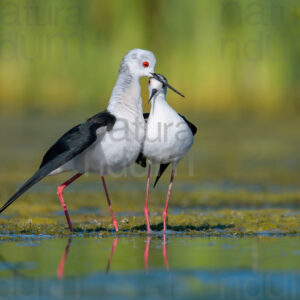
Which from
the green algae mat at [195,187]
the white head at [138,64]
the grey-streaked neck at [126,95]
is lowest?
the green algae mat at [195,187]

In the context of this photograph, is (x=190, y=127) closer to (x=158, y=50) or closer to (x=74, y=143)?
(x=74, y=143)

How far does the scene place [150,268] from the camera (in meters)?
5.80

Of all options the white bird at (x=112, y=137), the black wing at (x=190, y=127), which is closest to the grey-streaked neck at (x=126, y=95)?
the white bird at (x=112, y=137)

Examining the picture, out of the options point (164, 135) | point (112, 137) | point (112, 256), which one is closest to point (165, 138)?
point (164, 135)

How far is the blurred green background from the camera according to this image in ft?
62.6

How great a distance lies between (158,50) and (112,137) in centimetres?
1213

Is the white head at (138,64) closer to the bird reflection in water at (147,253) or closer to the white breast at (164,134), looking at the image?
the white breast at (164,134)

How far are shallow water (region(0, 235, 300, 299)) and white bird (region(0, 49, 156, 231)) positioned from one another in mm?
785

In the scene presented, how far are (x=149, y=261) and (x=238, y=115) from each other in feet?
45.8

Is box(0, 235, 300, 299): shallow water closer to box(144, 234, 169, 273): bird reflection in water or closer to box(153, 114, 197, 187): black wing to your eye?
box(144, 234, 169, 273): bird reflection in water

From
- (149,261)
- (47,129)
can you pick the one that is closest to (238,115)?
(47,129)

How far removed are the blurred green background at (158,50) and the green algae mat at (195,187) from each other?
617 millimetres

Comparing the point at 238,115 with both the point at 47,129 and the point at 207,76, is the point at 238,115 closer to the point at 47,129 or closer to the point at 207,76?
the point at 207,76

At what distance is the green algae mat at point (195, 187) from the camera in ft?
27.5
